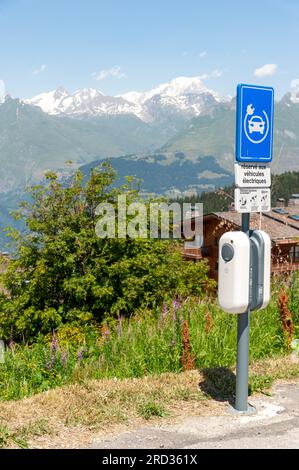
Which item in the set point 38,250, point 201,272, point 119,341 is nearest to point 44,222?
point 38,250

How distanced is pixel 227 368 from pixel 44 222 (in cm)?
1846

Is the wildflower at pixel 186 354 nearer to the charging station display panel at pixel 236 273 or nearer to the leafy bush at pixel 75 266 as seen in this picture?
the charging station display panel at pixel 236 273

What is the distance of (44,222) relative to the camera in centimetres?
2331

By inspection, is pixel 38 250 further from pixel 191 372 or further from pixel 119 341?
pixel 191 372

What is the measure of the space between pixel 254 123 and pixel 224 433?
256 cm

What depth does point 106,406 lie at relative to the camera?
4598mm

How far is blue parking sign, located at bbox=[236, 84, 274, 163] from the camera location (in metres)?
4.58

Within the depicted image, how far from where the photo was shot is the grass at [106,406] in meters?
4.15

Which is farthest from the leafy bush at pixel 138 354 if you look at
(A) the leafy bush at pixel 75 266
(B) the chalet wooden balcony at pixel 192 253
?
(B) the chalet wooden balcony at pixel 192 253

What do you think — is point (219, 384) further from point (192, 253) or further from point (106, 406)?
point (192, 253)

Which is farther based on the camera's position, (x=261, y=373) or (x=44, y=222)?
(x=44, y=222)

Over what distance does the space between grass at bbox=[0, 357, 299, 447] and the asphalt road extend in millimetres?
181

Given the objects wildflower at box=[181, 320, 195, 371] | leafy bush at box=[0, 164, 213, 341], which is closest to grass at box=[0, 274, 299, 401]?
wildflower at box=[181, 320, 195, 371]

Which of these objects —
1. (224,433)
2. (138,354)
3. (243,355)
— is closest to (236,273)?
(243,355)
